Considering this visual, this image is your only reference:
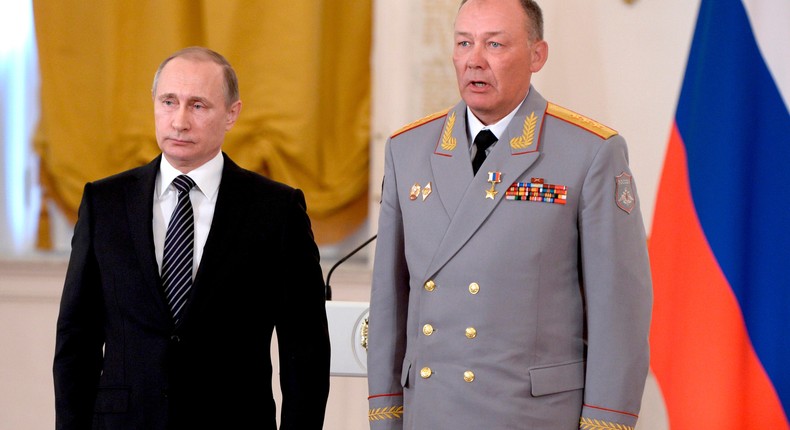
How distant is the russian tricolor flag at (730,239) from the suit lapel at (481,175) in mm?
1369

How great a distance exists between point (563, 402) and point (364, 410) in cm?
237

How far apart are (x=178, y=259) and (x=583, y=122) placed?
2.91ft

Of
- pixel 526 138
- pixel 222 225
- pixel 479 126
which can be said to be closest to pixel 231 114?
pixel 222 225

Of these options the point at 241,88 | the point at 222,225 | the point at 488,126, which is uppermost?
the point at 241,88

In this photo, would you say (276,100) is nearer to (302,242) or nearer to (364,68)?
(364,68)

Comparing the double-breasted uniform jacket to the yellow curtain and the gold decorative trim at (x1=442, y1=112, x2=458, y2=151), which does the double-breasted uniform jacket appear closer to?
the gold decorative trim at (x1=442, y1=112, x2=458, y2=151)

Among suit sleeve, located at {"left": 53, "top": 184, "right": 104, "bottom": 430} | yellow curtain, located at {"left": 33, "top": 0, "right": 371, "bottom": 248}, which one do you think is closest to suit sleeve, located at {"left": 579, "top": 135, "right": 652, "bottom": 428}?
suit sleeve, located at {"left": 53, "top": 184, "right": 104, "bottom": 430}

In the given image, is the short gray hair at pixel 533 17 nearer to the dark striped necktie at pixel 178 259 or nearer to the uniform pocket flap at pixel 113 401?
the dark striped necktie at pixel 178 259

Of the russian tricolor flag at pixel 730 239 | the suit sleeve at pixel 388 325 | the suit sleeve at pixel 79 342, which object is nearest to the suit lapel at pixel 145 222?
the suit sleeve at pixel 79 342

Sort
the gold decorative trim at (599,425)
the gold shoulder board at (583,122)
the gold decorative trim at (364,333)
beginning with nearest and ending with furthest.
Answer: the gold decorative trim at (599,425), the gold shoulder board at (583,122), the gold decorative trim at (364,333)

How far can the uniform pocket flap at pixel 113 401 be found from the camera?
6.77ft

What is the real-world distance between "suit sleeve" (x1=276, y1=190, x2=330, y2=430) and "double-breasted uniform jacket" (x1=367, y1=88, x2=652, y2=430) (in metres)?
0.17

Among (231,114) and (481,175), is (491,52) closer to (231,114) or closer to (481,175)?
(481,175)

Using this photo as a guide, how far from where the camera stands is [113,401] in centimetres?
207
